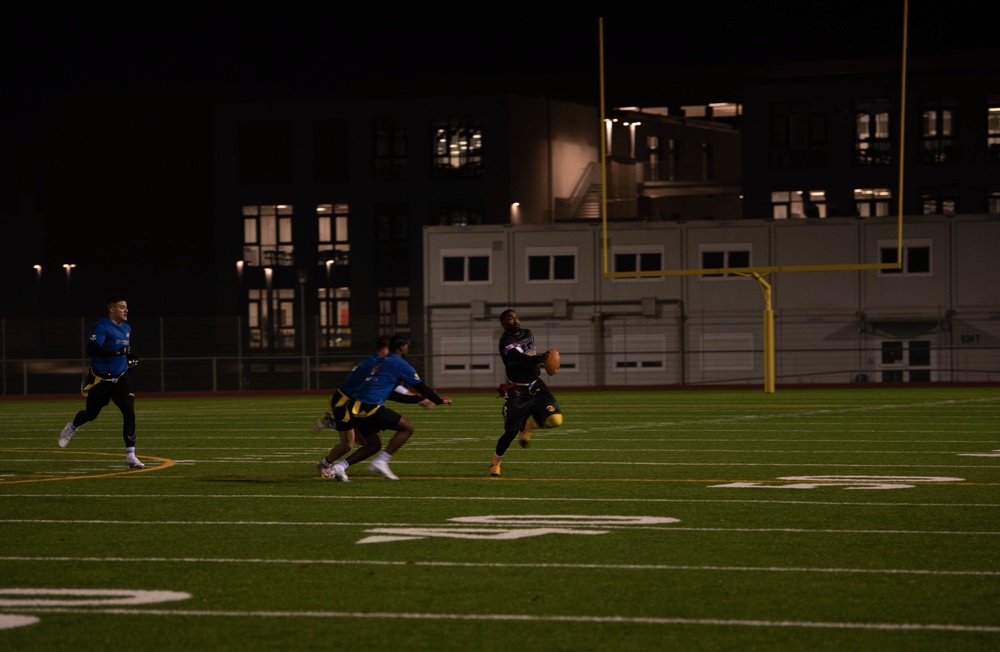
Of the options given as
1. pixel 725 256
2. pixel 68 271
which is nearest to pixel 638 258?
pixel 725 256

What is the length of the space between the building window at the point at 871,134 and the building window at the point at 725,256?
12.0m

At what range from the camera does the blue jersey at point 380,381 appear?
14320mm

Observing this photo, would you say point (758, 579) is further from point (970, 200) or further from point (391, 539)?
point (970, 200)

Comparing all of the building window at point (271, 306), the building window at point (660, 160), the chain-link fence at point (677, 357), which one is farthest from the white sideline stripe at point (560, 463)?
the building window at point (271, 306)

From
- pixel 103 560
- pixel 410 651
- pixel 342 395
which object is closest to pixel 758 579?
pixel 410 651

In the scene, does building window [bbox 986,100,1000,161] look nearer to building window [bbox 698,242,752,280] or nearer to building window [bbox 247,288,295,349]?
building window [bbox 698,242,752,280]

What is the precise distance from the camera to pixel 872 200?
55812 mm

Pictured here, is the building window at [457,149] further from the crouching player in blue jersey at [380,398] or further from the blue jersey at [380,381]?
the blue jersey at [380,381]

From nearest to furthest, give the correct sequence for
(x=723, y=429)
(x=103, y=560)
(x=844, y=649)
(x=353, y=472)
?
(x=844, y=649)
(x=103, y=560)
(x=353, y=472)
(x=723, y=429)

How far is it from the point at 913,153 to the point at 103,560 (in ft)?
163

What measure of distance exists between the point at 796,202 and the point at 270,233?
22.9 meters

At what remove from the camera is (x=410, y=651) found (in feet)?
22.9

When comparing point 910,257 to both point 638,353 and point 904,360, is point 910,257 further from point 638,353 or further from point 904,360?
point 638,353

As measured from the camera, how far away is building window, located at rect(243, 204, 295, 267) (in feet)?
217
